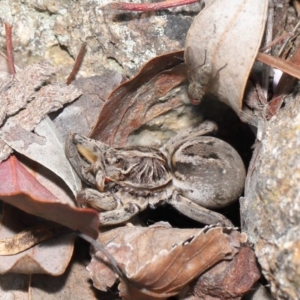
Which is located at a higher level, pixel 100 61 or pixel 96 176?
pixel 100 61

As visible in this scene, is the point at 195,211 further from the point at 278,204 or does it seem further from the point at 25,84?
the point at 25,84

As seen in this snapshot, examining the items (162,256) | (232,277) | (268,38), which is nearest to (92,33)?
(268,38)

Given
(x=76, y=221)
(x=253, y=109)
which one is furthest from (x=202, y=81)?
(x=76, y=221)

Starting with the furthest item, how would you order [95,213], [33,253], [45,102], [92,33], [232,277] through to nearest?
[92,33] → [45,102] → [33,253] → [232,277] → [95,213]

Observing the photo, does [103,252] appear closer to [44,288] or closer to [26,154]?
[44,288]

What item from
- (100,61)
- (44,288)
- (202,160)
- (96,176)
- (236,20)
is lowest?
(44,288)

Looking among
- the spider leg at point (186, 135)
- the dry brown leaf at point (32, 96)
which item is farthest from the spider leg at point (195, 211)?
the dry brown leaf at point (32, 96)

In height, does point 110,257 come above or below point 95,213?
below

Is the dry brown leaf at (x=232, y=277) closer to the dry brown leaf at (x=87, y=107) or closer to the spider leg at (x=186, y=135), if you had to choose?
the spider leg at (x=186, y=135)
